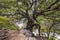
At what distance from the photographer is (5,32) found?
2.99 metres

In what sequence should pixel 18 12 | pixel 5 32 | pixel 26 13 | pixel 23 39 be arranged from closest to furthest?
1. pixel 23 39
2. pixel 5 32
3. pixel 18 12
4. pixel 26 13

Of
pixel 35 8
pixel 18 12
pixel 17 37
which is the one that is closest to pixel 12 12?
pixel 18 12

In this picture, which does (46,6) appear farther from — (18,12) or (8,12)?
(8,12)

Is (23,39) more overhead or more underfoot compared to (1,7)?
more underfoot

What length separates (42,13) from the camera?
14.3 feet

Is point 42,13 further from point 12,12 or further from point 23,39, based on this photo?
point 23,39

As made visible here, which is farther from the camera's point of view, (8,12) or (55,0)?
(8,12)

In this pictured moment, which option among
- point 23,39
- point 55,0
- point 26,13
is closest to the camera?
point 23,39

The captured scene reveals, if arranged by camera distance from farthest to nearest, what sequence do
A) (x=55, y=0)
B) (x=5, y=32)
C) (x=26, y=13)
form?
(x=26, y=13) → (x=55, y=0) → (x=5, y=32)

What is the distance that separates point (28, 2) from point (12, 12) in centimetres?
68

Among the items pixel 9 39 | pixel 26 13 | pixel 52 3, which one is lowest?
pixel 9 39

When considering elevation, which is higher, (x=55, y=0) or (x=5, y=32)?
(x=55, y=0)

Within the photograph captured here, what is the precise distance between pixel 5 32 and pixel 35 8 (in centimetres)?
169

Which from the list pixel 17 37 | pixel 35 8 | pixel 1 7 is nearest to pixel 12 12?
pixel 1 7
